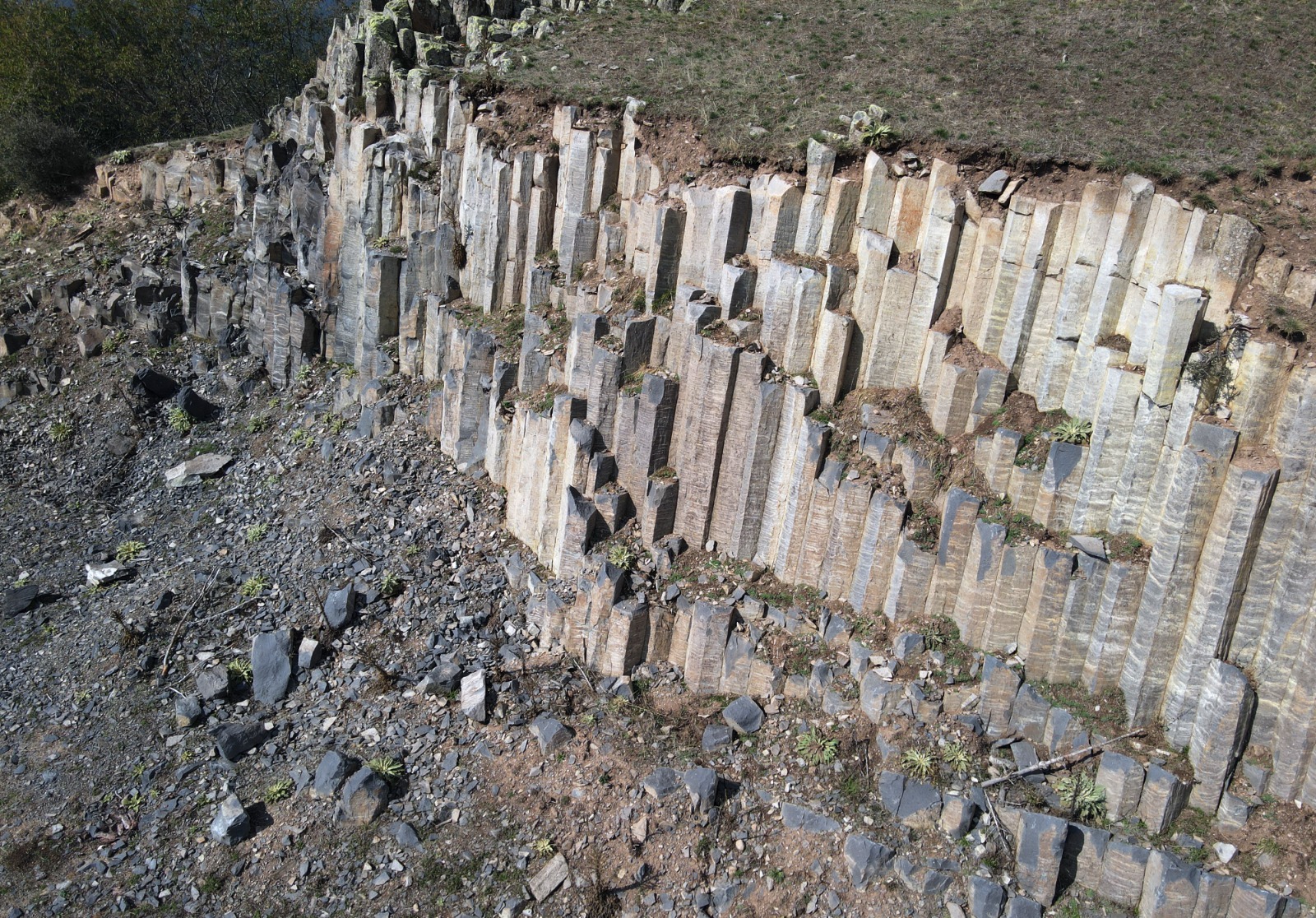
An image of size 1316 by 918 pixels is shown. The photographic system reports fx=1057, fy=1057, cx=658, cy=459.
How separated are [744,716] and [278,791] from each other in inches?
258

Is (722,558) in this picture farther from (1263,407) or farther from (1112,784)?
(1263,407)

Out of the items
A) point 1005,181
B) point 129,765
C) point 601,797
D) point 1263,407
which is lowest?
point 129,765

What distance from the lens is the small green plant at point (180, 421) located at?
23.6 meters

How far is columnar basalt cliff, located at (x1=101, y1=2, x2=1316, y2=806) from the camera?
40.3 ft

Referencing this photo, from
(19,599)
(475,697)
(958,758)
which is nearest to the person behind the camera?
(958,758)

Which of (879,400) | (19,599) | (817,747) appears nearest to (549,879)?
(817,747)

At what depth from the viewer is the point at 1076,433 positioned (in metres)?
13.5

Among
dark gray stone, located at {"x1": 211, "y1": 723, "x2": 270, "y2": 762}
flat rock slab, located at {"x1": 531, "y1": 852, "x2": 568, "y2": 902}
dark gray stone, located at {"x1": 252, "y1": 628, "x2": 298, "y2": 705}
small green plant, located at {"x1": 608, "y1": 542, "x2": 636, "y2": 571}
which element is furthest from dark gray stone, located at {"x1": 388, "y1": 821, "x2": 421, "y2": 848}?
small green plant, located at {"x1": 608, "y1": 542, "x2": 636, "y2": 571}

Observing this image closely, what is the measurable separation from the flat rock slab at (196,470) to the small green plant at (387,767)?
32.8 feet

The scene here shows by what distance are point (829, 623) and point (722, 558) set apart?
2131 mm

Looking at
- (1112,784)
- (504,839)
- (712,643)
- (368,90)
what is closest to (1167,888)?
(1112,784)

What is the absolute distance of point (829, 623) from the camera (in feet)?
48.8

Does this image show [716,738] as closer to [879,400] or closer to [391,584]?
[879,400]

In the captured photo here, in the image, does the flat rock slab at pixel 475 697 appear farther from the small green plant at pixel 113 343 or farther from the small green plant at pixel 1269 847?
the small green plant at pixel 113 343
